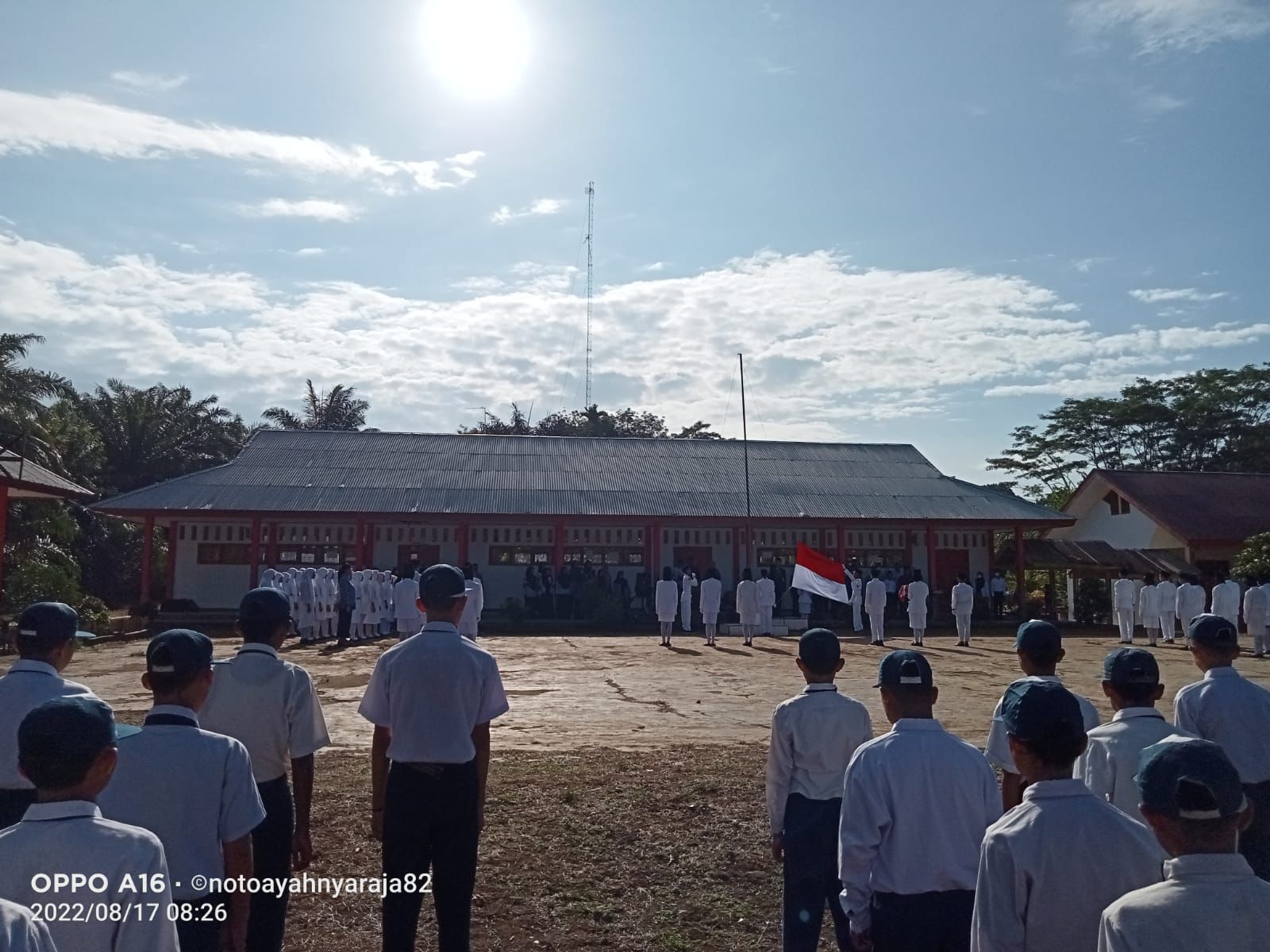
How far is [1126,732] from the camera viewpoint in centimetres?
321

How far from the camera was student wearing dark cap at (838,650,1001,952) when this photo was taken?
2822 mm

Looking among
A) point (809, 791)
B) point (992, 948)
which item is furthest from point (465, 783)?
point (992, 948)

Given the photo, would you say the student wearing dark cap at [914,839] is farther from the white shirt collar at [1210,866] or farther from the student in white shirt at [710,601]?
the student in white shirt at [710,601]

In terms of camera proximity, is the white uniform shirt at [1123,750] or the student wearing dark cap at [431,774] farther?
the student wearing dark cap at [431,774]

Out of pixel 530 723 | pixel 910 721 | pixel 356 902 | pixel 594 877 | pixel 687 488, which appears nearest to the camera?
pixel 910 721

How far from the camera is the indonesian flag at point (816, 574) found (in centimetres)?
1366

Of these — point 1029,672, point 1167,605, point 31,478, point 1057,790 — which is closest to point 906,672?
point 1057,790

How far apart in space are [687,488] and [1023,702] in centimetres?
2521

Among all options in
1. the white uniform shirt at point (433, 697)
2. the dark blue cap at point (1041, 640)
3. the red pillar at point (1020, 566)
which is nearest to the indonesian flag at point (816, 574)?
the dark blue cap at point (1041, 640)

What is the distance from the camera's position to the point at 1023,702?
2.51 metres

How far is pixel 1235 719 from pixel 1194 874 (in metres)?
2.41

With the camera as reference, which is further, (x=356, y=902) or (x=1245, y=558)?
(x=1245, y=558)

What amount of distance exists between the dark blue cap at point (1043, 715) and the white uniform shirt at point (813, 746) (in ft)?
3.93

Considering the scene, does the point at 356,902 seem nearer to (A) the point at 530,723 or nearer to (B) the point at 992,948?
(B) the point at 992,948
